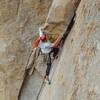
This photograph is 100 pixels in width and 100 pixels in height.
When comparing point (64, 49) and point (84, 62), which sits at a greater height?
point (84, 62)

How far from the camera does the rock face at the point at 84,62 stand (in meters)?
2.56

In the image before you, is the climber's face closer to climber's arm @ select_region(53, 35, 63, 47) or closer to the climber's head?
the climber's head

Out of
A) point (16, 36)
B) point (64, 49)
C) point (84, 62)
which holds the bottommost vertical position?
point (16, 36)

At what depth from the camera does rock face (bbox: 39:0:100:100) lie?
2.56 m

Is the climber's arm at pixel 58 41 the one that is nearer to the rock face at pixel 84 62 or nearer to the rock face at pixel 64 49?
the rock face at pixel 64 49

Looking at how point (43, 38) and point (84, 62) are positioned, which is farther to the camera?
point (43, 38)

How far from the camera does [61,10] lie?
4051 mm

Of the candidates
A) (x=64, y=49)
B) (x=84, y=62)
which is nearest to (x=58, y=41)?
(x=64, y=49)

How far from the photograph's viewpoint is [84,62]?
9.23 feet

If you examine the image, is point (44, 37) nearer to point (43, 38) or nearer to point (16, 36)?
point (43, 38)

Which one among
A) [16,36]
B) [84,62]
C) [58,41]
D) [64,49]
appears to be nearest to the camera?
[84,62]

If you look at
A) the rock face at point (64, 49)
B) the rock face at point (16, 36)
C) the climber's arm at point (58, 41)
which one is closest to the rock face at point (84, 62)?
the rock face at point (64, 49)

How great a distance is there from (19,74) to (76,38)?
302 centimetres

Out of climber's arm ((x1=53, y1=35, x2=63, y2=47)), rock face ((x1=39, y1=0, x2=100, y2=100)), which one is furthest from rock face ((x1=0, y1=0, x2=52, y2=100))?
rock face ((x1=39, y1=0, x2=100, y2=100))
